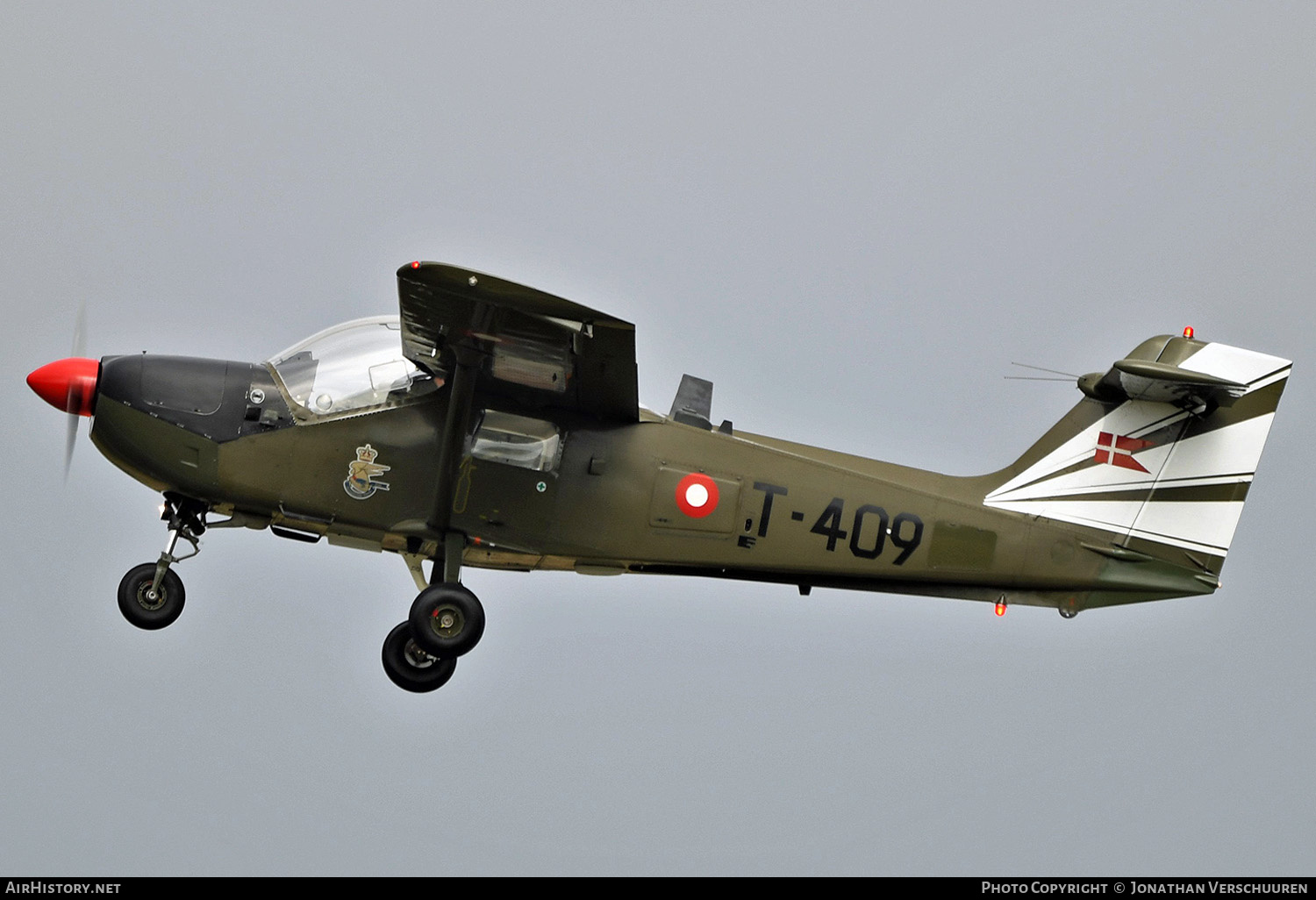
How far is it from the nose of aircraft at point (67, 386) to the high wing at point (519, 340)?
2200 millimetres

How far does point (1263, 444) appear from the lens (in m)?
11.0

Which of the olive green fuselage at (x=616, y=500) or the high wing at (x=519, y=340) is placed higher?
the high wing at (x=519, y=340)

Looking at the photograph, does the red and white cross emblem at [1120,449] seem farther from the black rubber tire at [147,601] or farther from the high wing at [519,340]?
the black rubber tire at [147,601]

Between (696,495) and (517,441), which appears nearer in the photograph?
(517,441)

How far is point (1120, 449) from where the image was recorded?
11219 millimetres

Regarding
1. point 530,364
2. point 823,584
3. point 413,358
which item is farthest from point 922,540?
point 413,358

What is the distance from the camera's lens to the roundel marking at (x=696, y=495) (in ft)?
35.0

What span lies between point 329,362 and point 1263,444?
6665 millimetres

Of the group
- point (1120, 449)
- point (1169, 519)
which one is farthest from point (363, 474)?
point (1169, 519)

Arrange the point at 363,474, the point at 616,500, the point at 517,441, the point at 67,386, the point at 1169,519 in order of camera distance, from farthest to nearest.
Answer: the point at 1169,519, the point at 616,500, the point at 517,441, the point at 363,474, the point at 67,386

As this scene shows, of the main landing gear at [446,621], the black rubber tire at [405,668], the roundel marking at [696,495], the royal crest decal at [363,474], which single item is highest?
the roundel marking at [696,495]

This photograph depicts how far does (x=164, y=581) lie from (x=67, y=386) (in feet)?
4.86

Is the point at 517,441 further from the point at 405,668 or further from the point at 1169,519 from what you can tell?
the point at 1169,519

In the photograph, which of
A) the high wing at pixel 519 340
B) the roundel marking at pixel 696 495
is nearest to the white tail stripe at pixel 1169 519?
the roundel marking at pixel 696 495
